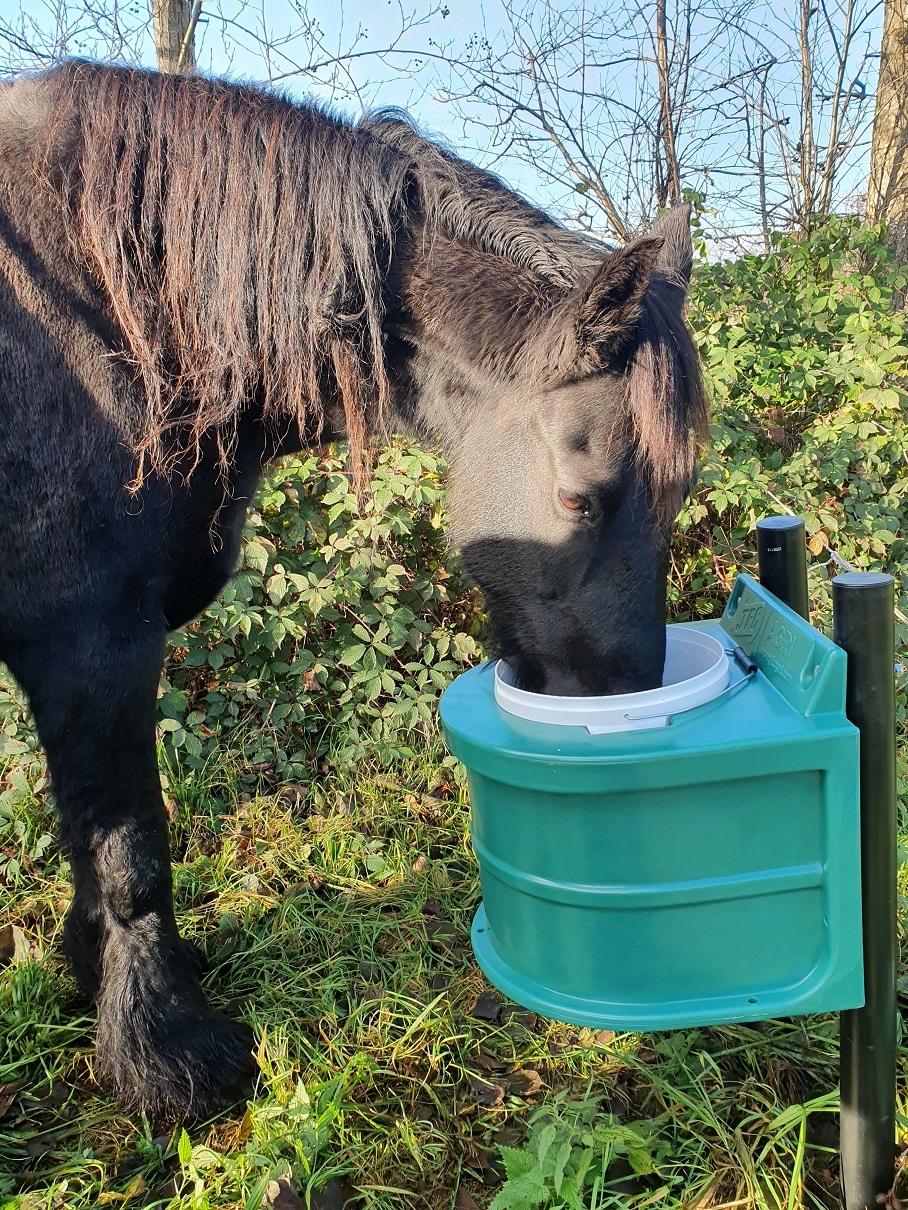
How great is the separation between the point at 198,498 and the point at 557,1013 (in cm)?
134

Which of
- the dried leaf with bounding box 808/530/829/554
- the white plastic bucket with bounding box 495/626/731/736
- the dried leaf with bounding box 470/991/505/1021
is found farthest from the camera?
the dried leaf with bounding box 808/530/829/554

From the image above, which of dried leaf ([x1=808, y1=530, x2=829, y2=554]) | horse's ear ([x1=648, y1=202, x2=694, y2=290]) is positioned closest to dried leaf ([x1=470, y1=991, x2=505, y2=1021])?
horse's ear ([x1=648, y1=202, x2=694, y2=290])

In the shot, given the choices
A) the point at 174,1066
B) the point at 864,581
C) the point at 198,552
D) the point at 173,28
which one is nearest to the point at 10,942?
the point at 174,1066

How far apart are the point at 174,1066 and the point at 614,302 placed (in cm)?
192

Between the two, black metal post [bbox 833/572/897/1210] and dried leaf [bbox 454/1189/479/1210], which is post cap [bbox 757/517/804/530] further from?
dried leaf [bbox 454/1189/479/1210]

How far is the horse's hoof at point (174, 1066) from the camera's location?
1850mm

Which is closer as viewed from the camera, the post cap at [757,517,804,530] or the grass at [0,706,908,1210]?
the grass at [0,706,908,1210]

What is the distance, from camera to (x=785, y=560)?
1.73 m

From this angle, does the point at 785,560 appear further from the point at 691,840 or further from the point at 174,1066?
the point at 174,1066

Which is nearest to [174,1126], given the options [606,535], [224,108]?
[606,535]

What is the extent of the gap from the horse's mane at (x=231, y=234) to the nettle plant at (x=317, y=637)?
4.38 feet

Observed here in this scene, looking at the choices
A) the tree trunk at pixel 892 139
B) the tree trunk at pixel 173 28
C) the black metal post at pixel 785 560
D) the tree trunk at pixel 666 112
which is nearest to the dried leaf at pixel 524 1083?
the black metal post at pixel 785 560

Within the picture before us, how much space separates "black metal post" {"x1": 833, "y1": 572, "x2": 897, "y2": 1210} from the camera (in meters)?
1.23

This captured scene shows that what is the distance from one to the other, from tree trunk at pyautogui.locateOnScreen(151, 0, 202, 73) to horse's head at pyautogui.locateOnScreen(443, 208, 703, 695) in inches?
157
